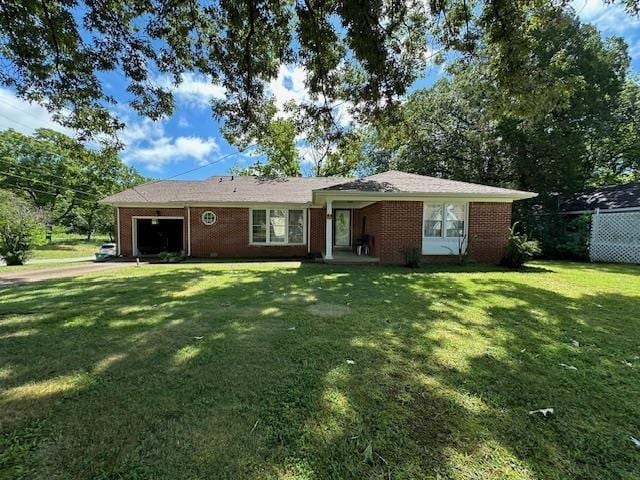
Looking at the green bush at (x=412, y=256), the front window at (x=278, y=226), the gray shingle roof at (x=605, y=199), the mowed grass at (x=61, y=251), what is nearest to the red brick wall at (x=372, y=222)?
the green bush at (x=412, y=256)

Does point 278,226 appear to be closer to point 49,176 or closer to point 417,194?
point 417,194

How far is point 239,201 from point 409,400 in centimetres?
1312

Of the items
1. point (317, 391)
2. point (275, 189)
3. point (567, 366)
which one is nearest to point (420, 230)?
point (275, 189)

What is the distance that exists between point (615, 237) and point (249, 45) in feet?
50.4

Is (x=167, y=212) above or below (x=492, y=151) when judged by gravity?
below

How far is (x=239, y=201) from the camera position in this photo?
14539mm

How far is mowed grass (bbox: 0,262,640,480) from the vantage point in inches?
75.0

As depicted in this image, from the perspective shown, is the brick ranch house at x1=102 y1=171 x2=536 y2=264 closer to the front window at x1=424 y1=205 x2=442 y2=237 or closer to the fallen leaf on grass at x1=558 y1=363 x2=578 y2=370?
the front window at x1=424 y1=205 x2=442 y2=237

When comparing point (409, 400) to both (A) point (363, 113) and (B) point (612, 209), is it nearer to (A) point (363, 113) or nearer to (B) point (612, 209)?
(A) point (363, 113)

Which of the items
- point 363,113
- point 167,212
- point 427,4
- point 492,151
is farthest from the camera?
point 492,151

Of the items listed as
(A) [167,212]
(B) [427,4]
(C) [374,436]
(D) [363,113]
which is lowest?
(C) [374,436]

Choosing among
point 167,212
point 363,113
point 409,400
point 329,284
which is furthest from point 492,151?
point 409,400

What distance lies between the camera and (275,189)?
1653cm

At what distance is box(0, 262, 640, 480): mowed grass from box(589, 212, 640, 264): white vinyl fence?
33.1ft
